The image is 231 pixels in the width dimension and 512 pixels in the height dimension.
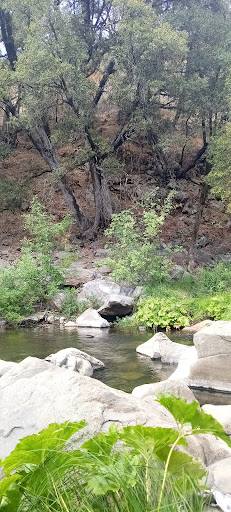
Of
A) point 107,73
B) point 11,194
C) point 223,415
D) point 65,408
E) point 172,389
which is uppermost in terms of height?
point 107,73

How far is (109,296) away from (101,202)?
21.4 feet

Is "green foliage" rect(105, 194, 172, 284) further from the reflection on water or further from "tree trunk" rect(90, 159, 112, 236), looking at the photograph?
"tree trunk" rect(90, 159, 112, 236)

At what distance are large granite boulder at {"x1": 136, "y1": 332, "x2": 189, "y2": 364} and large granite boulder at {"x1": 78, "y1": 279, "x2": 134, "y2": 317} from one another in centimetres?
360

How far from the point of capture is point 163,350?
7887mm

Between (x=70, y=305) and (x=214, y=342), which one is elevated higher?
(x=214, y=342)

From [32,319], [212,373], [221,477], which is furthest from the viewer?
[32,319]

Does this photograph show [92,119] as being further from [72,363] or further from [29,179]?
[72,363]

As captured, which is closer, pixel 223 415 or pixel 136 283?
pixel 223 415

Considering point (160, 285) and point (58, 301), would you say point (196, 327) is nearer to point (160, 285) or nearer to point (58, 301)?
point (160, 285)

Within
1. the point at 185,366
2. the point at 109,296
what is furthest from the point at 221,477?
the point at 109,296

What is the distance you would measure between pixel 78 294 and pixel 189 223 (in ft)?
25.7

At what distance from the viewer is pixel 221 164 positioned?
1347 centimetres

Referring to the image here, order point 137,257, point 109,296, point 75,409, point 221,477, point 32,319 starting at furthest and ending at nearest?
point 137,257 < point 109,296 < point 32,319 < point 75,409 < point 221,477

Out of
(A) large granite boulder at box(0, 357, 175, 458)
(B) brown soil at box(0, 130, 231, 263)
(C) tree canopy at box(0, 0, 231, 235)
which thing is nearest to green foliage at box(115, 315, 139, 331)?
(B) brown soil at box(0, 130, 231, 263)
